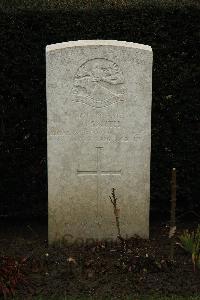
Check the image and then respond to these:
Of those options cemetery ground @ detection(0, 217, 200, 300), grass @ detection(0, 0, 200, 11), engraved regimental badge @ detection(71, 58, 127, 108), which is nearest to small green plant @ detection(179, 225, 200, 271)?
cemetery ground @ detection(0, 217, 200, 300)

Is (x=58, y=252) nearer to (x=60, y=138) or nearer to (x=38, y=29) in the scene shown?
(x=60, y=138)

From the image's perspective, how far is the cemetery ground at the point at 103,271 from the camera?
4484 mm

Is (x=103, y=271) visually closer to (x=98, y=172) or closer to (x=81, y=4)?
(x=98, y=172)

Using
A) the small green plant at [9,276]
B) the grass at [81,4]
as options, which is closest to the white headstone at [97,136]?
the small green plant at [9,276]

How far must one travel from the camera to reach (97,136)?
509 centimetres

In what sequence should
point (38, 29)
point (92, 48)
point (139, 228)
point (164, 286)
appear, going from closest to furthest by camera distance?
1. point (164, 286)
2. point (92, 48)
3. point (139, 228)
4. point (38, 29)

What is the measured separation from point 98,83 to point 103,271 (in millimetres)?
1631

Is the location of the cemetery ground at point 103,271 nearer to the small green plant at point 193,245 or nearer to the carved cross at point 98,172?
the small green plant at point 193,245

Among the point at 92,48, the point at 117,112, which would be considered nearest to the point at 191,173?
the point at 117,112

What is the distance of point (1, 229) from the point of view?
6.30 meters

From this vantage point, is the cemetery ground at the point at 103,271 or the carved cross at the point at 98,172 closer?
the cemetery ground at the point at 103,271

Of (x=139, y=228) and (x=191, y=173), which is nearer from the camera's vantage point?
(x=139, y=228)

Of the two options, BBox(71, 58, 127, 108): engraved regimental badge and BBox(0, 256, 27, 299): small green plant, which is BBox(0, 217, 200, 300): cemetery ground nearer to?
BBox(0, 256, 27, 299): small green plant

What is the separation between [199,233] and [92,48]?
1895mm
